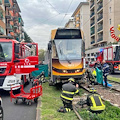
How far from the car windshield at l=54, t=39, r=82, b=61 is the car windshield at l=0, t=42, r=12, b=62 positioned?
2654mm

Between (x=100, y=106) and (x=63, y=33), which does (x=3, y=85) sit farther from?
(x=100, y=106)

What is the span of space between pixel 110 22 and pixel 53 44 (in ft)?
116

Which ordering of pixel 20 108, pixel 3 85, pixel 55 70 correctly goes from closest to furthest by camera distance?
1. pixel 20 108
2. pixel 3 85
3. pixel 55 70

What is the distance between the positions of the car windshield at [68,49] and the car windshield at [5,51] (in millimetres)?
2654

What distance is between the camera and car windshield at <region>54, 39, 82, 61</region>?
9.68 metres

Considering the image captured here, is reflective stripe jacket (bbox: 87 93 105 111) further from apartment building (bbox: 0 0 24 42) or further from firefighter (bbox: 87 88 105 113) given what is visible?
apartment building (bbox: 0 0 24 42)

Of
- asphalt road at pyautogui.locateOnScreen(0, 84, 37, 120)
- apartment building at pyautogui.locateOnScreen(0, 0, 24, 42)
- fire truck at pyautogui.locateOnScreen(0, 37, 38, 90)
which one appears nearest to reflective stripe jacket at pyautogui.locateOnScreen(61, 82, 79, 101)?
asphalt road at pyautogui.locateOnScreen(0, 84, 37, 120)

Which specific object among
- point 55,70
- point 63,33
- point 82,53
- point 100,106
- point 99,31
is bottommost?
point 100,106

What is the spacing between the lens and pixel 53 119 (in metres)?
5.20

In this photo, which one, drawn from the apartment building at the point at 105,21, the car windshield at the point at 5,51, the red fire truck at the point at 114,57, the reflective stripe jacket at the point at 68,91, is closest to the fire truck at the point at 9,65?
the car windshield at the point at 5,51

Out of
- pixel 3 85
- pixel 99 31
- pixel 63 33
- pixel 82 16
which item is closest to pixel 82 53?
pixel 63 33

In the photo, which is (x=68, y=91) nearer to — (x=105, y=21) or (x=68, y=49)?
(x=68, y=49)

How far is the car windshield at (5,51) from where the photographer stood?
912 cm

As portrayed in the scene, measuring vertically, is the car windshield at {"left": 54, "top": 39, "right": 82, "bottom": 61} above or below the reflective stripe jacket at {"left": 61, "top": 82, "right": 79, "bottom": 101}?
above
